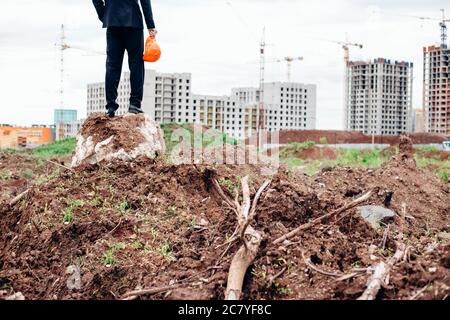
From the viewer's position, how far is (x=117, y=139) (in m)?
7.36

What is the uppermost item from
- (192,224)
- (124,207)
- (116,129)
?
(116,129)

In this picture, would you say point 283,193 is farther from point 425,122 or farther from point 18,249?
point 425,122

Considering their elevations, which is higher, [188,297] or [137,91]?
[137,91]

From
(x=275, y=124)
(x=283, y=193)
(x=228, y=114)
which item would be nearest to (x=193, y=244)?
(x=283, y=193)

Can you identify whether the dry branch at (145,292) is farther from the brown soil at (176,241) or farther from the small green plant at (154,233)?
the small green plant at (154,233)

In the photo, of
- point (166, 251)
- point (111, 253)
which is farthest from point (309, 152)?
point (111, 253)

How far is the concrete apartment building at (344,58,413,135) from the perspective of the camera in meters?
58.2

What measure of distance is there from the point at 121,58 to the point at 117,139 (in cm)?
102

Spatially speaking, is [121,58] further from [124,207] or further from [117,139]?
[124,207]

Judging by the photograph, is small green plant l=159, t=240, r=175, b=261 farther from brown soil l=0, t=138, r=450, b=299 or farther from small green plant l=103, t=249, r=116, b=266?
small green plant l=103, t=249, r=116, b=266

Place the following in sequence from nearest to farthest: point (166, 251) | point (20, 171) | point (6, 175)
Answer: point (166, 251) < point (6, 175) < point (20, 171)

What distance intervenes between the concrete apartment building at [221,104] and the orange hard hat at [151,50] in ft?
38.1

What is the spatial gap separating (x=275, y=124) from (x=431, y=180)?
40.0 metres

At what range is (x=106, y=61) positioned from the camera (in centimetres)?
783
